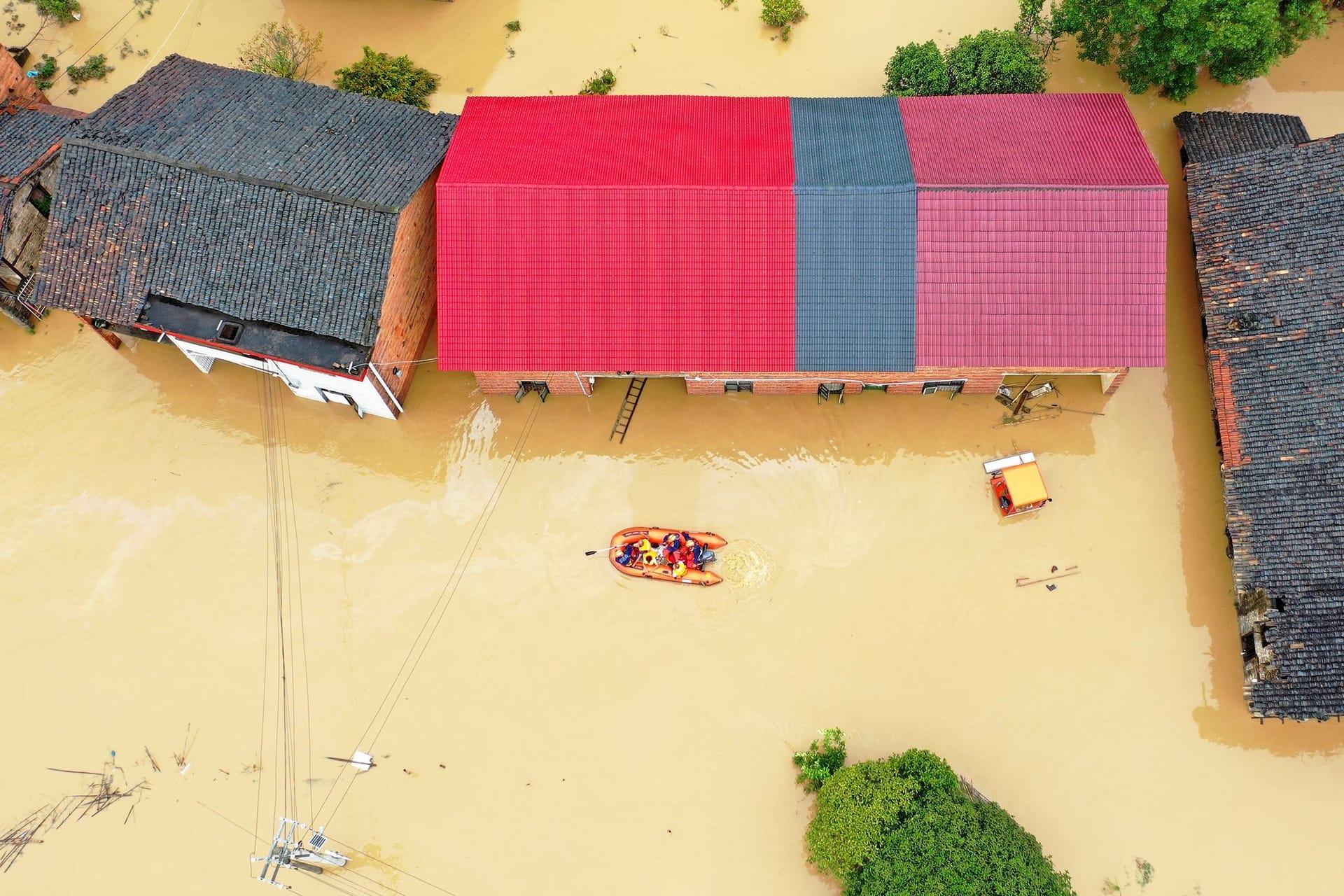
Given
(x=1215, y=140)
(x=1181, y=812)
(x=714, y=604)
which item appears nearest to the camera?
(x=1181, y=812)

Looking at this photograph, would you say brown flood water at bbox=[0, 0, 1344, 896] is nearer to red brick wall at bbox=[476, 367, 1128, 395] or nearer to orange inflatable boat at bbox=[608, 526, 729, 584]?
orange inflatable boat at bbox=[608, 526, 729, 584]

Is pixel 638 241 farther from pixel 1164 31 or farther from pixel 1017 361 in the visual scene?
pixel 1164 31

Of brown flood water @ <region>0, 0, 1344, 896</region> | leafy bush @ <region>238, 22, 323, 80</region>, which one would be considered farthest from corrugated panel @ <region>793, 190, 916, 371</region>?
leafy bush @ <region>238, 22, 323, 80</region>

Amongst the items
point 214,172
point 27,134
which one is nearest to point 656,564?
point 214,172

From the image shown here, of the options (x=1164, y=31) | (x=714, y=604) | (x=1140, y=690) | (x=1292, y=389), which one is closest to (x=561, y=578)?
(x=714, y=604)

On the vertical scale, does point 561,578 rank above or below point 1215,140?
below
